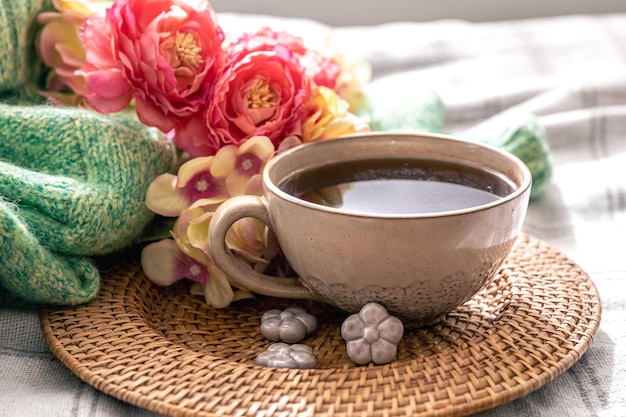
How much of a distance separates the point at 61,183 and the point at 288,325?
18 cm

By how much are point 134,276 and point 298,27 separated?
506mm

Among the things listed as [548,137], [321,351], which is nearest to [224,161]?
[321,351]

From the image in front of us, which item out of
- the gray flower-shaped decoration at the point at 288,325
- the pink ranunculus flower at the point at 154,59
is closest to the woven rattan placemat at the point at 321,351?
the gray flower-shaped decoration at the point at 288,325

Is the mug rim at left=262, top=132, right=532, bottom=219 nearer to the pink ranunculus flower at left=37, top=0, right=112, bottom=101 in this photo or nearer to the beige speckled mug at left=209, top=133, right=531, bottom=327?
the beige speckled mug at left=209, top=133, right=531, bottom=327

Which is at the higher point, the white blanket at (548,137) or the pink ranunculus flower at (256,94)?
the pink ranunculus flower at (256,94)

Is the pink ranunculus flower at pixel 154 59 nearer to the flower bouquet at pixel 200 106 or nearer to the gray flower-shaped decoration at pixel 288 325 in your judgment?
the flower bouquet at pixel 200 106

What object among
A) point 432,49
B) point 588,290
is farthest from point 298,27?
point 588,290

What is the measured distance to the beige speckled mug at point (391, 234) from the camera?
48 centimetres

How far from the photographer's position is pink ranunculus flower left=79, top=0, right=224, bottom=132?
22.8 inches

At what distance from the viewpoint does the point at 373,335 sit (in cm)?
50

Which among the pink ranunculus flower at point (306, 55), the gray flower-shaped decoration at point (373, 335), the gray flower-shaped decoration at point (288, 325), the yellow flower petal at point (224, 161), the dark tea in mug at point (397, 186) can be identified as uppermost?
the pink ranunculus flower at point (306, 55)

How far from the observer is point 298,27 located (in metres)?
1.02

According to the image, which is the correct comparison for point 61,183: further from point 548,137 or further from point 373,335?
point 548,137

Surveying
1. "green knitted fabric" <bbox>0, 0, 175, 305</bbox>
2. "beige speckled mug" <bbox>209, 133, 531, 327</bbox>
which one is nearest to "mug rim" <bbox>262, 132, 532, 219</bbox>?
"beige speckled mug" <bbox>209, 133, 531, 327</bbox>
